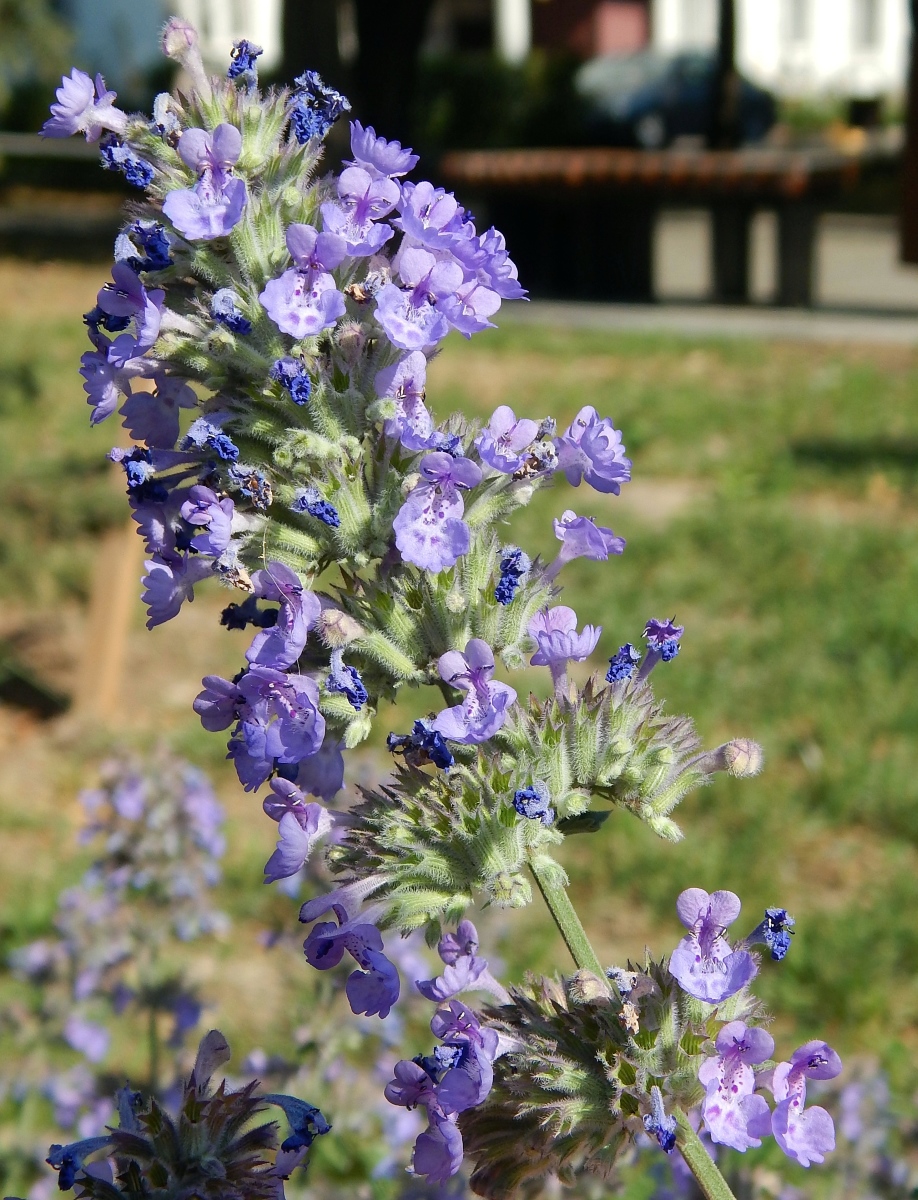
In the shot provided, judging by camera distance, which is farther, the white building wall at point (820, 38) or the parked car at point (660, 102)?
the white building wall at point (820, 38)

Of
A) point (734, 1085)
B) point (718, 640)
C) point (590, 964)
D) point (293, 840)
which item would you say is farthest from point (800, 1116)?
point (718, 640)

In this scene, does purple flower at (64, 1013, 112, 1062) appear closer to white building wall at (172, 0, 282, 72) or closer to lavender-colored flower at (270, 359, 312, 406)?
lavender-colored flower at (270, 359, 312, 406)

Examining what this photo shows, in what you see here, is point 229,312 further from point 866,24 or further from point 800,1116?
point 866,24

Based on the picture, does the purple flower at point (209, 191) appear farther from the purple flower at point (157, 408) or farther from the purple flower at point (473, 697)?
the purple flower at point (473, 697)

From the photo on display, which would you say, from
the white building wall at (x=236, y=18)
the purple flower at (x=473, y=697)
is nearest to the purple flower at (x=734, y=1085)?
the purple flower at (x=473, y=697)

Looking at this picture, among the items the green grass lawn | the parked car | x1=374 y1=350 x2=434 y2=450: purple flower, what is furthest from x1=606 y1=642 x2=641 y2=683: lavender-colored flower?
the parked car

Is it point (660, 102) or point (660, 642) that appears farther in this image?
point (660, 102)
